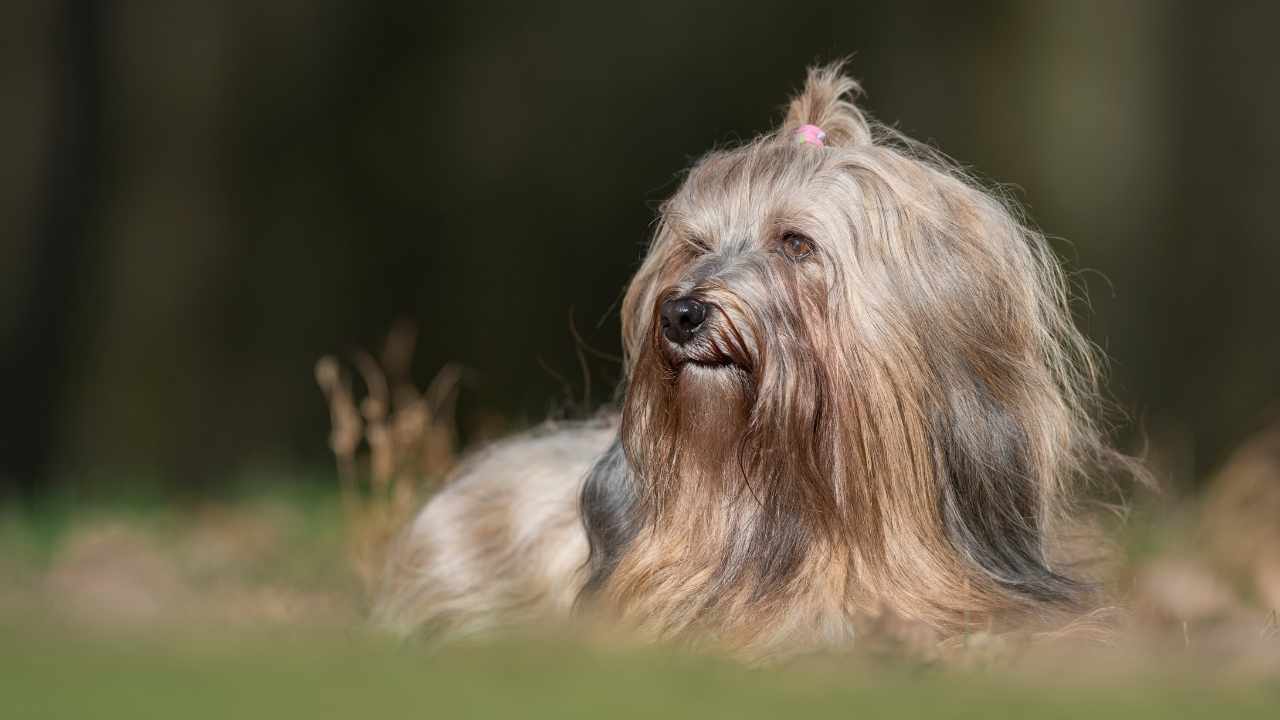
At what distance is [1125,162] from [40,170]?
5.35 meters

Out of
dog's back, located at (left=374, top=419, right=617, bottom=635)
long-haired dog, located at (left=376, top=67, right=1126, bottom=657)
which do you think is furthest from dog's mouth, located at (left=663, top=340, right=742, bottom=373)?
dog's back, located at (left=374, top=419, right=617, bottom=635)

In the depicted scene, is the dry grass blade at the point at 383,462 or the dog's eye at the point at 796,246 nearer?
the dog's eye at the point at 796,246

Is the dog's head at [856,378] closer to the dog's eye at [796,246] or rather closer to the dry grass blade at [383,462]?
the dog's eye at [796,246]

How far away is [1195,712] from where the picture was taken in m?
2.48

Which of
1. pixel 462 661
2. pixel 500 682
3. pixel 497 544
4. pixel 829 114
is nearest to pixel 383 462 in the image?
pixel 497 544

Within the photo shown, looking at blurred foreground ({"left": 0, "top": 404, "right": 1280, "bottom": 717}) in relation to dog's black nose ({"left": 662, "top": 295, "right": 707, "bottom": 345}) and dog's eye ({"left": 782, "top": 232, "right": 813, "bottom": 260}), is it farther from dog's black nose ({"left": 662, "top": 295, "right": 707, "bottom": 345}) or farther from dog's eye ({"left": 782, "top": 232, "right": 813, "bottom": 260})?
dog's eye ({"left": 782, "top": 232, "right": 813, "bottom": 260})

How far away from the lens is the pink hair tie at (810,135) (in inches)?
154

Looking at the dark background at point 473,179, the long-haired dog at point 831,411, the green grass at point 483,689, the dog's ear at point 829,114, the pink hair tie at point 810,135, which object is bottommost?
the green grass at point 483,689

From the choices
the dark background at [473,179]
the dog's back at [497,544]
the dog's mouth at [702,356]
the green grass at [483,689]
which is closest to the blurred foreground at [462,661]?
the green grass at [483,689]

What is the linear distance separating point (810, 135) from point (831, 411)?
73cm

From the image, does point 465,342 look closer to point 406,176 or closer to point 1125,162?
point 406,176

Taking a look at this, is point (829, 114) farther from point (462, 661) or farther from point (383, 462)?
point (383, 462)

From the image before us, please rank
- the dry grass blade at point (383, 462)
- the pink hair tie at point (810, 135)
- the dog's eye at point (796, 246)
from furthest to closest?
the dry grass blade at point (383, 462), the pink hair tie at point (810, 135), the dog's eye at point (796, 246)

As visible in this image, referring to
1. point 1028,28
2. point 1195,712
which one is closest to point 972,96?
point 1028,28
